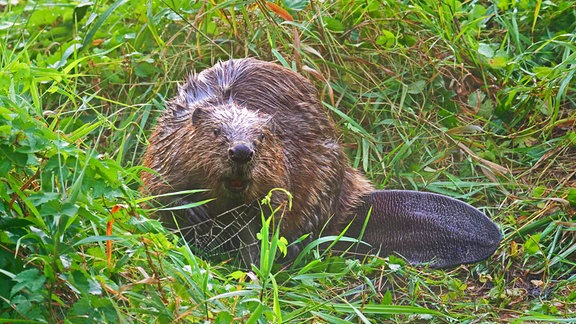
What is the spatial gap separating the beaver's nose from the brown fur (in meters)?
0.04

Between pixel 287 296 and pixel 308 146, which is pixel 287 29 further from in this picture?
pixel 287 296

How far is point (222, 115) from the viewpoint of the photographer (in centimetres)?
330

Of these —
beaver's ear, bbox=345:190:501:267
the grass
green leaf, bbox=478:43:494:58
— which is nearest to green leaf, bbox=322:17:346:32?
the grass

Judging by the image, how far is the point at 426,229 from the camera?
139 inches

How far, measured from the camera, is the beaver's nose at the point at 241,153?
307cm

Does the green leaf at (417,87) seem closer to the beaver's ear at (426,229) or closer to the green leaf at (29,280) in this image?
the beaver's ear at (426,229)

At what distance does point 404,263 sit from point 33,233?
4.37ft

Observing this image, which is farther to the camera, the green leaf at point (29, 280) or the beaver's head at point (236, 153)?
the beaver's head at point (236, 153)

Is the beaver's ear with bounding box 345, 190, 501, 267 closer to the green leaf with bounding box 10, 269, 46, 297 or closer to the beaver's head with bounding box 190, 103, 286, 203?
the beaver's head with bounding box 190, 103, 286, 203

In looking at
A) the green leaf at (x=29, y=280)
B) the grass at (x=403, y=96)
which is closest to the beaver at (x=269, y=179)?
the grass at (x=403, y=96)

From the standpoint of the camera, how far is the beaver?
127 inches

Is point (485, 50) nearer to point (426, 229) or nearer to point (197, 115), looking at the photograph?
point (426, 229)

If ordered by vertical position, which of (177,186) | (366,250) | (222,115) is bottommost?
(366,250)

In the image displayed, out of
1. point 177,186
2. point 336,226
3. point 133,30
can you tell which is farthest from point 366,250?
point 133,30
